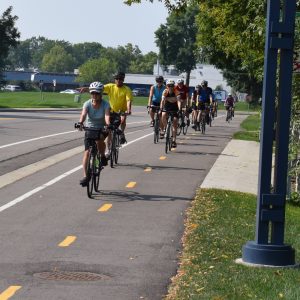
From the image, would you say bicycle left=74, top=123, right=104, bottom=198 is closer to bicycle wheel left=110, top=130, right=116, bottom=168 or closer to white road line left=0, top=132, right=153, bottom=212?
white road line left=0, top=132, right=153, bottom=212

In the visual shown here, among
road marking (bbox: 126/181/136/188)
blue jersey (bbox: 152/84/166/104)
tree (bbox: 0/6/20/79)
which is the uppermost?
tree (bbox: 0/6/20/79)

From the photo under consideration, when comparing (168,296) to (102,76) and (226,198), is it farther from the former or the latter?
(102,76)

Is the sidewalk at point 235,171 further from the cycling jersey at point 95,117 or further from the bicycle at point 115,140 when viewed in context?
the cycling jersey at point 95,117

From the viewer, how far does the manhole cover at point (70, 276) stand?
28.8ft

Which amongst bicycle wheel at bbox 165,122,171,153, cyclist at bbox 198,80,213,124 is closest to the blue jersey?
bicycle wheel at bbox 165,122,171,153

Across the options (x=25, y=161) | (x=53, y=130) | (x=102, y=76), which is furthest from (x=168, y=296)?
(x=102, y=76)

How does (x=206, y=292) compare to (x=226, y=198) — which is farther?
(x=226, y=198)

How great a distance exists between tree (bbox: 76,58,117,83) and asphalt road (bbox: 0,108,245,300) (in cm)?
15888

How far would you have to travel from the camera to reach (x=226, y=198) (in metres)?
14.9

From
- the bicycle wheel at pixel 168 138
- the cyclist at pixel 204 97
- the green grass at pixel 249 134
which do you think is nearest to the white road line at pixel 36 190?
the bicycle wheel at pixel 168 138

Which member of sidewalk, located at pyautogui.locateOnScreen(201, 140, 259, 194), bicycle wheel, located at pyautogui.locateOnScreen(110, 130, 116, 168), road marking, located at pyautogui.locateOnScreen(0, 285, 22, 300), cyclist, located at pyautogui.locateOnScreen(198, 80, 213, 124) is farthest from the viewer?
cyclist, located at pyautogui.locateOnScreen(198, 80, 213, 124)

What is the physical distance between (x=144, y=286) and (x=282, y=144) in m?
2.09

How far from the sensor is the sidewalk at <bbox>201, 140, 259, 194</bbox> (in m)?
17.1

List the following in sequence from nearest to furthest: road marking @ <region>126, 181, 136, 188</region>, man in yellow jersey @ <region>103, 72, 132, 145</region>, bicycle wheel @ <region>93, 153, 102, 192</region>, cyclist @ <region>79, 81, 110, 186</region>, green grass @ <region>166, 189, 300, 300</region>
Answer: green grass @ <region>166, 189, 300, 300</region> < bicycle wheel @ <region>93, 153, 102, 192</region> < cyclist @ <region>79, 81, 110, 186</region> < road marking @ <region>126, 181, 136, 188</region> < man in yellow jersey @ <region>103, 72, 132, 145</region>
